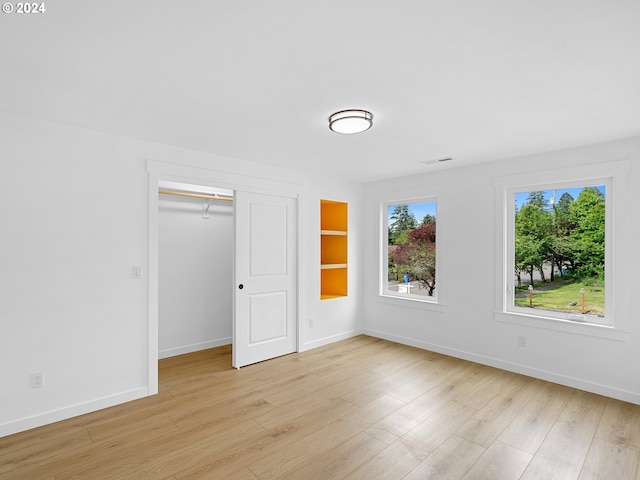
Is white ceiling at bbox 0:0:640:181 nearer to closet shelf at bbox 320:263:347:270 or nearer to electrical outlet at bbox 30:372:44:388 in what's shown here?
electrical outlet at bbox 30:372:44:388

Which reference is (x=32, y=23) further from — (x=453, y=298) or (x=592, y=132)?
(x=453, y=298)

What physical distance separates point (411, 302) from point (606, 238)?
91.9 inches

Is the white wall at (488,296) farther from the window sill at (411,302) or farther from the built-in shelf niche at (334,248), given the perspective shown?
the built-in shelf niche at (334,248)

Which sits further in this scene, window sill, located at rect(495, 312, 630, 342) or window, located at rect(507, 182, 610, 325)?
window, located at rect(507, 182, 610, 325)

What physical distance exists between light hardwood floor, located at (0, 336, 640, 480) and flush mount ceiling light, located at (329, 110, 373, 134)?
7.92 ft

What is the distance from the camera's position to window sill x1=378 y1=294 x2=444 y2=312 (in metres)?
4.52

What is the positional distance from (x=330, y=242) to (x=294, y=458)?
138 inches

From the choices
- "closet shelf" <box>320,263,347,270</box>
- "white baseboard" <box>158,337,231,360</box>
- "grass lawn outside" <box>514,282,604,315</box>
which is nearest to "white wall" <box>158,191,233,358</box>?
"white baseboard" <box>158,337,231,360</box>

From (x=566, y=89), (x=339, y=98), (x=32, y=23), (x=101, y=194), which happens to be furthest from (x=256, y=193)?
(x=566, y=89)

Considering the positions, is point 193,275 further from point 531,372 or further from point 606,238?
point 606,238

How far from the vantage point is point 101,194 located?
297 cm

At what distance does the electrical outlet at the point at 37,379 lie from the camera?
2.62 m

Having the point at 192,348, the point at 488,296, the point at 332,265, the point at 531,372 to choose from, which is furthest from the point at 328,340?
the point at 531,372

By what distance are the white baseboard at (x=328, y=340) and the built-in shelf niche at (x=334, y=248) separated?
1.97 feet
